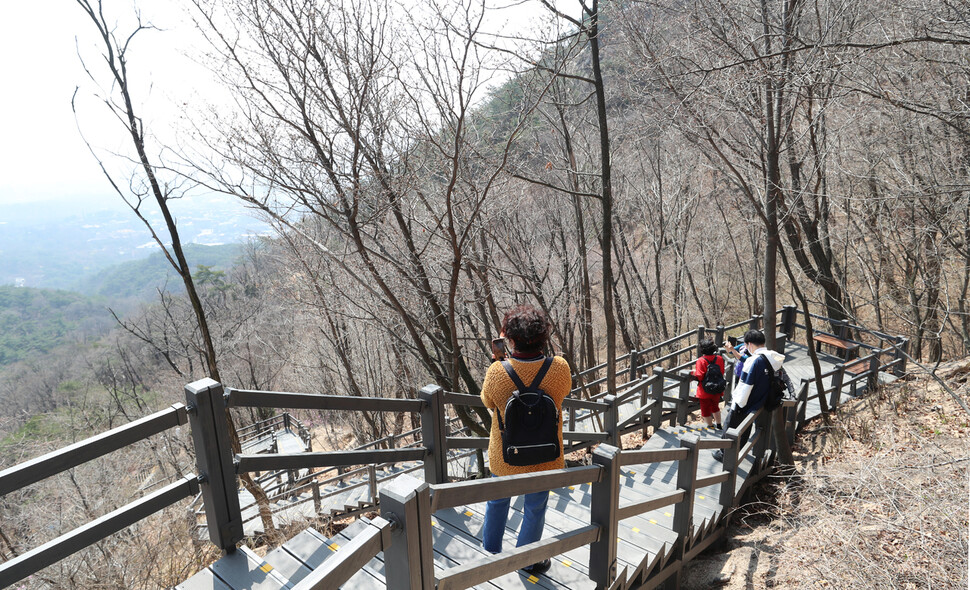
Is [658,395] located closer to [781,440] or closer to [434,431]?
[781,440]

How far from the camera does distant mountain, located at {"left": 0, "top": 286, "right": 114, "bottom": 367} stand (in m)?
50.7

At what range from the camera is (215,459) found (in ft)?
8.28

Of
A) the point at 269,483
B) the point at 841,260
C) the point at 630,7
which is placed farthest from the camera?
the point at 841,260

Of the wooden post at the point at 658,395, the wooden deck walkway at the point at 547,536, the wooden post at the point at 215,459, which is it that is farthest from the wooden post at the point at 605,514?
the wooden post at the point at 658,395

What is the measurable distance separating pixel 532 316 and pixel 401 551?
5.51ft

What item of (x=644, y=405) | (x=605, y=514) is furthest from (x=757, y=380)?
(x=605, y=514)

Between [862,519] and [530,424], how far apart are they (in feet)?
12.9

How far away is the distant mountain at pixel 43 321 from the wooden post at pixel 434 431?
185 ft

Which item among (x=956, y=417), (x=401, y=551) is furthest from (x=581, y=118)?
(x=401, y=551)

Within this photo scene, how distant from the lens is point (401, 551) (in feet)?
5.19

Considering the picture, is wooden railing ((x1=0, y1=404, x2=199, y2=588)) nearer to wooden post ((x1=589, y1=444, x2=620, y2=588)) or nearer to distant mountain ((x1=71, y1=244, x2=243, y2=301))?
wooden post ((x1=589, y1=444, x2=620, y2=588))

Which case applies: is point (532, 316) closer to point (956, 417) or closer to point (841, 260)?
point (956, 417)

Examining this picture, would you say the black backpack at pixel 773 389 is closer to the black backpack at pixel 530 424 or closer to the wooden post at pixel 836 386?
the wooden post at pixel 836 386

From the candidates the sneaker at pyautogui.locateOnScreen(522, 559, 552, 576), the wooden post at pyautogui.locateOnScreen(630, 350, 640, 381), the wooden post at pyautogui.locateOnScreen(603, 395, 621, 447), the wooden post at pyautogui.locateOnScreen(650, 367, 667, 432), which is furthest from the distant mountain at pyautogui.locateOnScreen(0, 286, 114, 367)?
the sneaker at pyautogui.locateOnScreen(522, 559, 552, 576)
